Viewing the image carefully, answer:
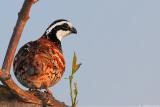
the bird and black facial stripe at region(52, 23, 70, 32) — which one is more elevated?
black facial stripe at region(52, 23, 70, 32)

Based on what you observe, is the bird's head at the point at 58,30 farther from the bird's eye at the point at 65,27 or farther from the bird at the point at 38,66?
the bird at the point at 38,66

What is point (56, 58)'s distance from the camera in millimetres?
3953

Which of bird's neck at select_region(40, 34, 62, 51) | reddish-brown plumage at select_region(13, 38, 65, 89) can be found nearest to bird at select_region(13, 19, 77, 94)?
reddish-brown plumage at select_region(13, 38, 65, 89)

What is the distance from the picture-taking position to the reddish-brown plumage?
143 inches

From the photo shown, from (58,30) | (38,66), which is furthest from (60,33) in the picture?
(38,66)

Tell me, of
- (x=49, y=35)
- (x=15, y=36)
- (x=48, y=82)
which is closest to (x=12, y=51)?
(x=15, y=36)

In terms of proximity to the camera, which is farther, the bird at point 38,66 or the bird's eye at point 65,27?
the bird's eye at point 65,27

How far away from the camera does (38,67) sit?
3609 millimetres

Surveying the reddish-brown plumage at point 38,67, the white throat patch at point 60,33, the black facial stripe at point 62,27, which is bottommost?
the reddish-brown plumage at point 38,67

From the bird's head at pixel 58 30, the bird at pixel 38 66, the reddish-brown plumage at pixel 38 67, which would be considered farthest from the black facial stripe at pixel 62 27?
the reddish-brown plumage at pixel 38 67

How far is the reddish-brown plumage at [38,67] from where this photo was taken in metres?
3.63

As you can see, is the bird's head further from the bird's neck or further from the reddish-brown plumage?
the reddish-brown plumage

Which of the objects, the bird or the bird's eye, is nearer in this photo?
the bird

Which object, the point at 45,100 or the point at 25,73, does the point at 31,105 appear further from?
the point at 25,73
